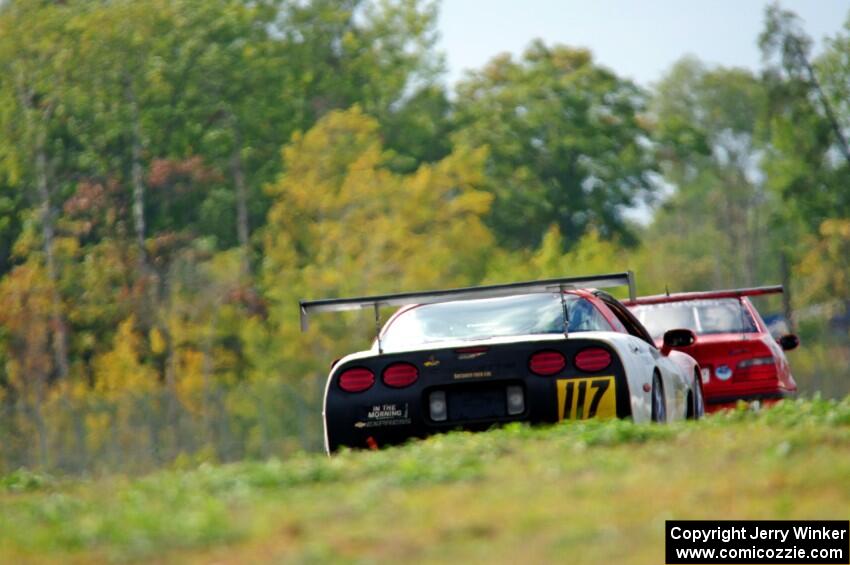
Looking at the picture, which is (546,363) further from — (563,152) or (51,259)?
(563,152)

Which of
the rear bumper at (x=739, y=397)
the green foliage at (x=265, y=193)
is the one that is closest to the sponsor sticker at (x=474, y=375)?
the rear bumper at (x=739, y=397)

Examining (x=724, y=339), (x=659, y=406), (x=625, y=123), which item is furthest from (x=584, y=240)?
(x=659, y=406)

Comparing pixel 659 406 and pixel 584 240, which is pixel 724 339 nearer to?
pixel 659 406

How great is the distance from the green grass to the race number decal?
1.77 meters

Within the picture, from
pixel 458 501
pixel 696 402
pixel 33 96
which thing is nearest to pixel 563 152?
pixel 33 96

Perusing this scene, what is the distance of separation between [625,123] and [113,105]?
1918 centimetres

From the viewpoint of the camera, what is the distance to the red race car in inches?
762

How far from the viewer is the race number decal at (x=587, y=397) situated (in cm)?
1270

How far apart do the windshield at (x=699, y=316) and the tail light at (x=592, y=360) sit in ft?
23.4

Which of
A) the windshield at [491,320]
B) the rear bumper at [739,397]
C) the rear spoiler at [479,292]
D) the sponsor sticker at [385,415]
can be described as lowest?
the rear bumper at [739,397]

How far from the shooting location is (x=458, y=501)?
8.16m

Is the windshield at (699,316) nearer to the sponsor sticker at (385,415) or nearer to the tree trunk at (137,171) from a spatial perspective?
the sponsor sticker at (385,415)

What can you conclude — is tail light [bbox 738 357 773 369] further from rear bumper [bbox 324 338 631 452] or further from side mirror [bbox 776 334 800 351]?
rear bumper [bbox 324 338 631 452]

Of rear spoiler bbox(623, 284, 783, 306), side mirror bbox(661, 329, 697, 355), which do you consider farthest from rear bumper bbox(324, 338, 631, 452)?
rear spoiler bbox(623, 284, 783, 306)
